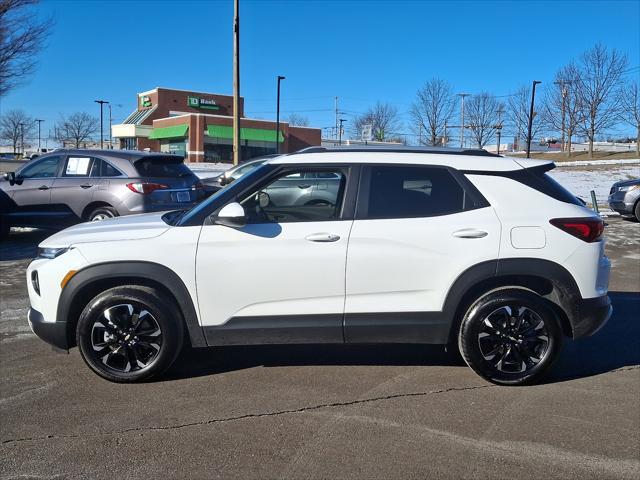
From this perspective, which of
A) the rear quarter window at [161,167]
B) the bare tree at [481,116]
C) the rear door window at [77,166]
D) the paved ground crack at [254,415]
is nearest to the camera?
the paved ground crack at [254,415]

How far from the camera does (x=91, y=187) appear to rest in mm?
9523

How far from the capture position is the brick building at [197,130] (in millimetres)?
54906

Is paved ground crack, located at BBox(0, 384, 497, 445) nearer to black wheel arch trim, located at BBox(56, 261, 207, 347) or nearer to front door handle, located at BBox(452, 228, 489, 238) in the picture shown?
black wheel arch trim, located at BBox(56, 261, 207, 347)

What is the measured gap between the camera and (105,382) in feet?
14.2

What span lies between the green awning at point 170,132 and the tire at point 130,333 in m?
53.0

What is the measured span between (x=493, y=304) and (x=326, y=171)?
1594mm

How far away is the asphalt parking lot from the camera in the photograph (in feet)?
10.5

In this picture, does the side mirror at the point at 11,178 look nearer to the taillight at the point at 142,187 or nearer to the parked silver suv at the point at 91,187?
the parked silver suv at the point at 91,187

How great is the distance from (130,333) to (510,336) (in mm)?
2814

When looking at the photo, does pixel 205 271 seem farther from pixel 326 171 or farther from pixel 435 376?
pixel 435 376

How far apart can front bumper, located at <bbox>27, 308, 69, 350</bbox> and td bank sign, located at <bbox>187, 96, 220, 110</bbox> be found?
202ft

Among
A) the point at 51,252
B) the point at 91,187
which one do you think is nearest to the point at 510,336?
the point at 51,252

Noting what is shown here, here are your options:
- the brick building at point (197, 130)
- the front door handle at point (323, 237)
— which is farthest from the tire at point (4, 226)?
the brick building at point (197, 130)

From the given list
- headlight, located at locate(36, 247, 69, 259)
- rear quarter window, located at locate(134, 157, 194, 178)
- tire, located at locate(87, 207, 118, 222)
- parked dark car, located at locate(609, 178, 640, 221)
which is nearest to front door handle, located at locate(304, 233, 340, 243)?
headlight, located at locate(36, 247, 69, 259)
